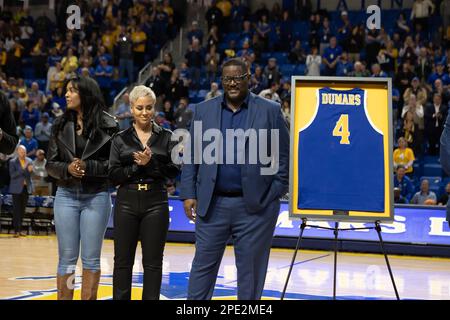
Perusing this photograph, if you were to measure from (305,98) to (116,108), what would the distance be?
14.4 metres

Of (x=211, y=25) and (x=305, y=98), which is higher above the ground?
(x=211, y=25)

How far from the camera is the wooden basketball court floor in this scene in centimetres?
928

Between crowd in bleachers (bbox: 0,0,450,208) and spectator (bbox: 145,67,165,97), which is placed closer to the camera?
crowd in bleachers (bbox: 0,0,450,208)

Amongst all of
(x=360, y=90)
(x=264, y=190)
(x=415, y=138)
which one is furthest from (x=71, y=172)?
(x=415, y=138)

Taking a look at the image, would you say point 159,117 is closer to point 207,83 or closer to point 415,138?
point 207,83

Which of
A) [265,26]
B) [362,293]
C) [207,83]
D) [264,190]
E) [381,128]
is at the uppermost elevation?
[265,26]

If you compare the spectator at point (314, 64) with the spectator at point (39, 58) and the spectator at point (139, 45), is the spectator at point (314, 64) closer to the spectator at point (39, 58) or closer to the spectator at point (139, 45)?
the spectator at point (139, 45)

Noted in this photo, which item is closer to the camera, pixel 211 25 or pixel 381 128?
pixel 381 128

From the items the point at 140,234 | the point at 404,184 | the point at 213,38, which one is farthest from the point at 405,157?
the point at 140,234

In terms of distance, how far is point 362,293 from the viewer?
952 cm

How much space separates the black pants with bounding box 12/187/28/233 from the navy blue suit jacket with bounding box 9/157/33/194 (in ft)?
0.44

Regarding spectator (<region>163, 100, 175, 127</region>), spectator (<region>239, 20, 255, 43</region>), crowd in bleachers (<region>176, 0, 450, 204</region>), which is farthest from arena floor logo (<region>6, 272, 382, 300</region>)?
spectator (<region>239, 20, 255, 43</region>)

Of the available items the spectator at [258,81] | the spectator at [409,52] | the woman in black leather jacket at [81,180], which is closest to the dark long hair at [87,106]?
the woman in black leather jacket at [81,180]

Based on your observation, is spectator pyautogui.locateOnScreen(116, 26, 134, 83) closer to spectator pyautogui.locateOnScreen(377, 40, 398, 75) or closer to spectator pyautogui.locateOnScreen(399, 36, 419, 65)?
spectator pyautogui.locateOnScreen(377, 40, 398, 75)
